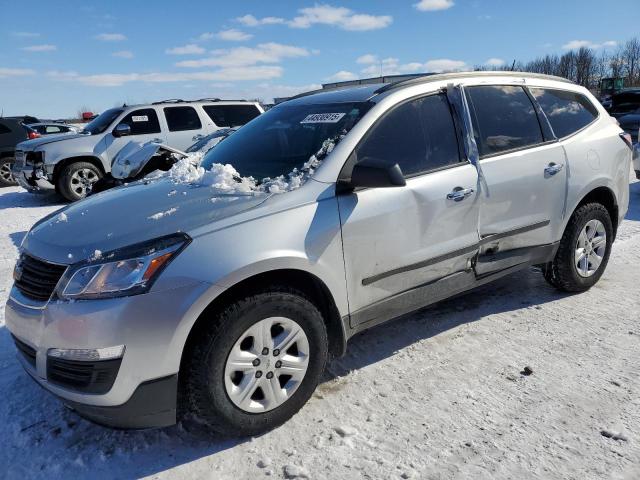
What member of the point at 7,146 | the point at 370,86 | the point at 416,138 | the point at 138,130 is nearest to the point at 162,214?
the point at 416,138

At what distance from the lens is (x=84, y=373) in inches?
88.4

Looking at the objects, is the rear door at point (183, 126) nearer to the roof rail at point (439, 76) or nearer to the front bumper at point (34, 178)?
the front bumper at point (34, 178)

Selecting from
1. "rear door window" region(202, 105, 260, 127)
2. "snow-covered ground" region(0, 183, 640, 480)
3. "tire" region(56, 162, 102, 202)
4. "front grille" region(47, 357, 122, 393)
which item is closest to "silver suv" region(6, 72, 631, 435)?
"front grille" region(47, 357, 122, 393)

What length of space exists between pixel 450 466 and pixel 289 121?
7.69 feet

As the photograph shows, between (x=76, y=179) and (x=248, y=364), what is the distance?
27.9 ft

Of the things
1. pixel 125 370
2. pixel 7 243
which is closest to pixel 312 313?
pixel 125 370

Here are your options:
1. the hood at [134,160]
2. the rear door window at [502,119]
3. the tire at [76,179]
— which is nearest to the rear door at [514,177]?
the rear door window at [502,119]

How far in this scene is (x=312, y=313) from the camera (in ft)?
8.61

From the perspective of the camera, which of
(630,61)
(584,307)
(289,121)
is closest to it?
(289,121)

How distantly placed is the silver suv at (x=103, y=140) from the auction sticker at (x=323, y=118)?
265 inches

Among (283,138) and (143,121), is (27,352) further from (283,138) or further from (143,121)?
(143,121)

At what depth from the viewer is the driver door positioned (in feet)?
9.24

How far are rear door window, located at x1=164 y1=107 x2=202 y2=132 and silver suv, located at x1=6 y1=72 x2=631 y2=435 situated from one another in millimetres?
6610

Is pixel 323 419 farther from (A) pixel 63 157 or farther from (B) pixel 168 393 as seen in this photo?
(A) pixel 63 157
